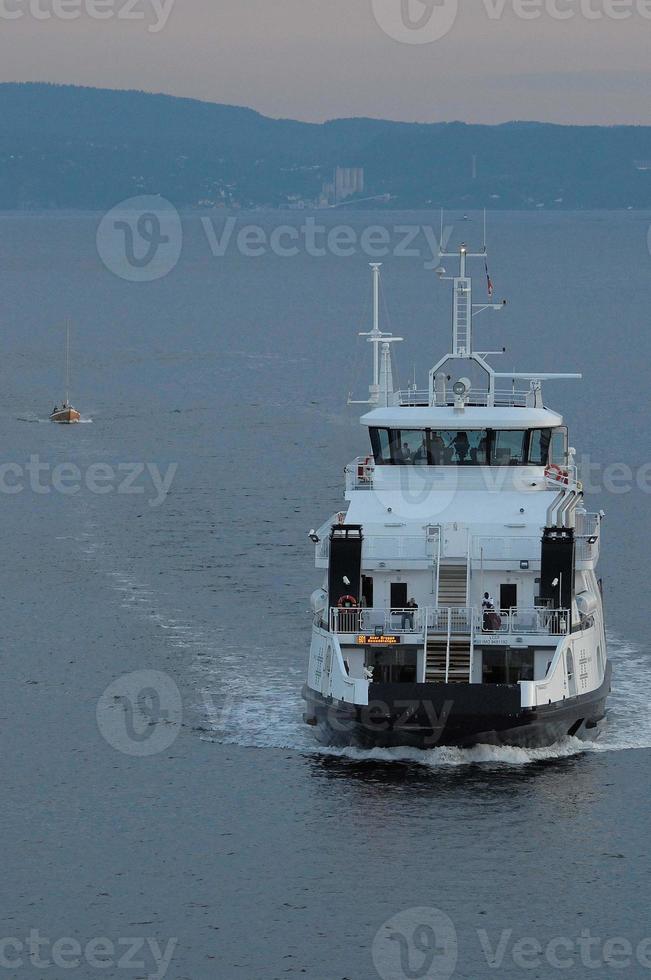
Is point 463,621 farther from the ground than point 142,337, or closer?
closer

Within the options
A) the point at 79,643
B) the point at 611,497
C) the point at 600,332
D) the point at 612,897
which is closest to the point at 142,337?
the point at 600,332

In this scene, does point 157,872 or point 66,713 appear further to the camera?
point 66,713

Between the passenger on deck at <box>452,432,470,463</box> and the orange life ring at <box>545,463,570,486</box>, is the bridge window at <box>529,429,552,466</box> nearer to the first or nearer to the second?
the orange life ring at <box>545,463,570,486</box>

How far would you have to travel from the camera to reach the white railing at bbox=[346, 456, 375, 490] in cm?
6291

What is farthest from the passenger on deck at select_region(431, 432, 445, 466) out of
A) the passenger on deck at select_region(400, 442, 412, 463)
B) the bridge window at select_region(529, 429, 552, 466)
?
the bridge window at select_region(529, 429, 552, 466)

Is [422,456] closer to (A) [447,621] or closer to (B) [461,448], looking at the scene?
(B) [461,448]

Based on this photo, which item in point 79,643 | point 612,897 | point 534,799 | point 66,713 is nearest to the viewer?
point 612,897

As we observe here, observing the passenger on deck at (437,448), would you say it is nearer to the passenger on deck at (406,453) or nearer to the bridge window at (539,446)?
the passenger on deck at (406,453)

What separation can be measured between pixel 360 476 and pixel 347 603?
28.1 ft

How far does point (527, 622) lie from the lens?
2219 inches

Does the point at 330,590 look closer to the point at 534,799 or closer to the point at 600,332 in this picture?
the point at 534,799

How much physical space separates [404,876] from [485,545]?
13443 mm

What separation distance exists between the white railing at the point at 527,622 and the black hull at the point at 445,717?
86.2 inches

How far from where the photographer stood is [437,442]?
63188 millimetres
